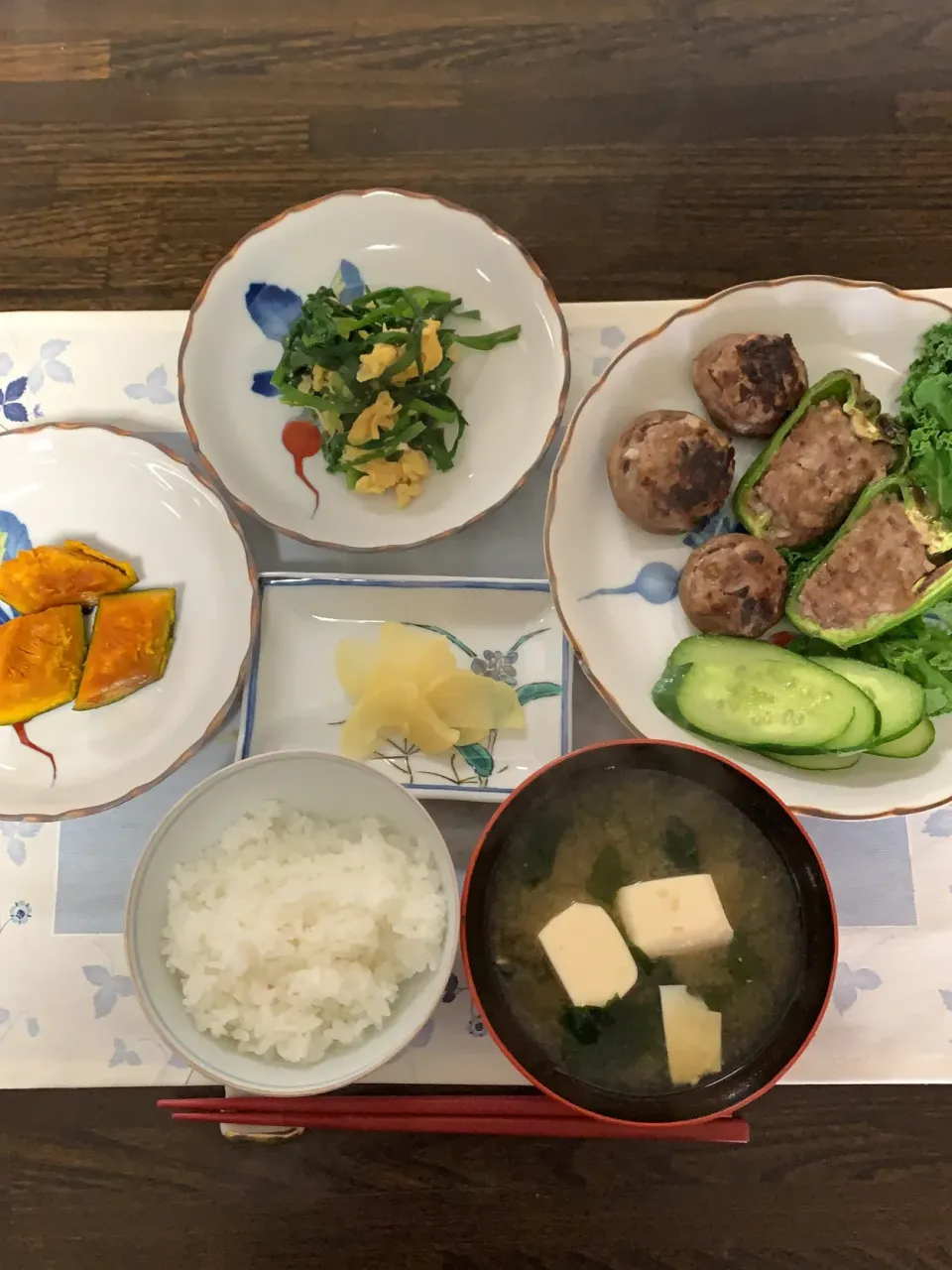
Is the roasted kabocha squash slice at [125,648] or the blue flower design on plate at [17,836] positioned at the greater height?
the roasted kabocha squash slice at [125,648]

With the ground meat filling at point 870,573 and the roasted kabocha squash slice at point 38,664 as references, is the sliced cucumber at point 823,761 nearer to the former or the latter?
the ground meat filling at point 870,573

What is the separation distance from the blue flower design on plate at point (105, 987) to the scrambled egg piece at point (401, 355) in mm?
1078

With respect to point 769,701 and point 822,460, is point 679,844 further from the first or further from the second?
point 822,460

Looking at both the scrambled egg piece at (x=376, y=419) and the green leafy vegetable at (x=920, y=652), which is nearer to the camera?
the green leafy vegetable at (x=920, y=652)

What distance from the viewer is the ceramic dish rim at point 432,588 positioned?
1.47 m

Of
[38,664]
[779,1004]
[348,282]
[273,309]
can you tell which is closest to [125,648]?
[38,664]

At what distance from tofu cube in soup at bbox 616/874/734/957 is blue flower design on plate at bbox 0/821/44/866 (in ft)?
3.30

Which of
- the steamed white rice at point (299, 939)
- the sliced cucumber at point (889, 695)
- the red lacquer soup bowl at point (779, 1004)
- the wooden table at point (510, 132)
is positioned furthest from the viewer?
the wooden table at point (510, 132)

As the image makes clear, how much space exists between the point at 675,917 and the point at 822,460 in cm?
79

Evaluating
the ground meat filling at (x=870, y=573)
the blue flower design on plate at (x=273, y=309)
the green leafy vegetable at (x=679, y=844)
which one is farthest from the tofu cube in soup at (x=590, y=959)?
the blue flower design on plate at (x=273, y=309)

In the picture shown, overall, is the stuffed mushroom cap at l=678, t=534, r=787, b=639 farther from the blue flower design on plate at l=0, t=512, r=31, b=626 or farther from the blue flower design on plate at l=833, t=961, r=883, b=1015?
the blue flower design on plate at l=0, t=512, r=31, b=626

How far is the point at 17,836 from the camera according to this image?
1.54 meters

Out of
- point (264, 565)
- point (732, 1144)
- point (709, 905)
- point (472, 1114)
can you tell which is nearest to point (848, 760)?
point (709, 905)

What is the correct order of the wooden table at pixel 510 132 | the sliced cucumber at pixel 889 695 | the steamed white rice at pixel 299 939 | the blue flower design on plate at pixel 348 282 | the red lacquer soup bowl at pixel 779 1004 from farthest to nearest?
the wooden table at pixel 510 132 → the blue flower design on plate at pixel 348 282 → the sliced cucumber at pixel 889 695 → the steamed white rice at pixel 299 939 → the red lacquer soup bowl at pixel 779 1004
